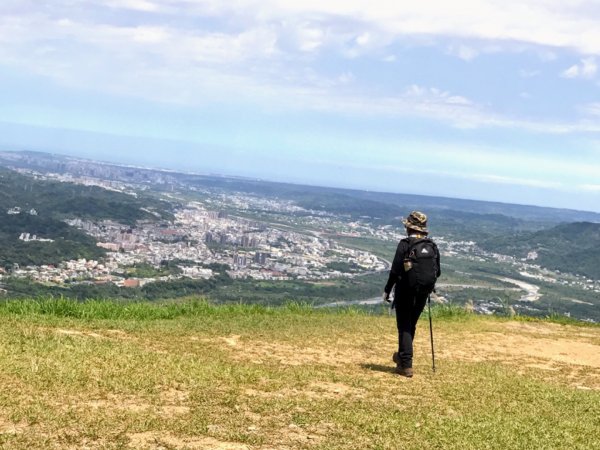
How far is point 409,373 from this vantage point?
9336 millimetres

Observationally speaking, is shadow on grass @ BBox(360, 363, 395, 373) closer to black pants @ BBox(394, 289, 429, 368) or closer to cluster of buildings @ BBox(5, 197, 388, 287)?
black pants @ BBox(394, 289, 429, 368)

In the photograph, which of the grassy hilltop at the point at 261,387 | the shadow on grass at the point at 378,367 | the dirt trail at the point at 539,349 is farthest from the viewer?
the dirt trail at the point at 539,349

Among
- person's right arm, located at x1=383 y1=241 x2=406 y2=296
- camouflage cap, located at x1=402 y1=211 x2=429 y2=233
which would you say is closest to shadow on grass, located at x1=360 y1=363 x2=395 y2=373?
person's right arm, located at x1=383 y1=241 x2=406 y2=296

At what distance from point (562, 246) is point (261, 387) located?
106033 mm

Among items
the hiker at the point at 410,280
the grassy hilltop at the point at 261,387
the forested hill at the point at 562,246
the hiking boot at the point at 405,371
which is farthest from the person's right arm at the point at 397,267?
the forested hill at the point at 562,246

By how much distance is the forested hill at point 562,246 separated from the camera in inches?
3661

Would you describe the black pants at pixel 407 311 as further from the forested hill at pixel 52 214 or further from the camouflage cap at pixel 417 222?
the forested hill at pixel 52 214

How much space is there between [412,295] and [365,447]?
3983 mm

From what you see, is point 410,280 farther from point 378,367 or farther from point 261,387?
point 261,387

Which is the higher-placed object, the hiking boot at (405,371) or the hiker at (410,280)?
the hiker at (410,280)

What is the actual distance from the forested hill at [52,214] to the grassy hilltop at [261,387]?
137ft

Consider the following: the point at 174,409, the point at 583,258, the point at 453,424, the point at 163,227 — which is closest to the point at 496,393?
the point at 453,424

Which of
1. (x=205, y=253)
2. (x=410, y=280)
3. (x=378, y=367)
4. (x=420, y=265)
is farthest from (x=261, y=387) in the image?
(x=205, y=253)

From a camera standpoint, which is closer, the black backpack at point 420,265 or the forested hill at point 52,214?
the black backpack at point 420,265
